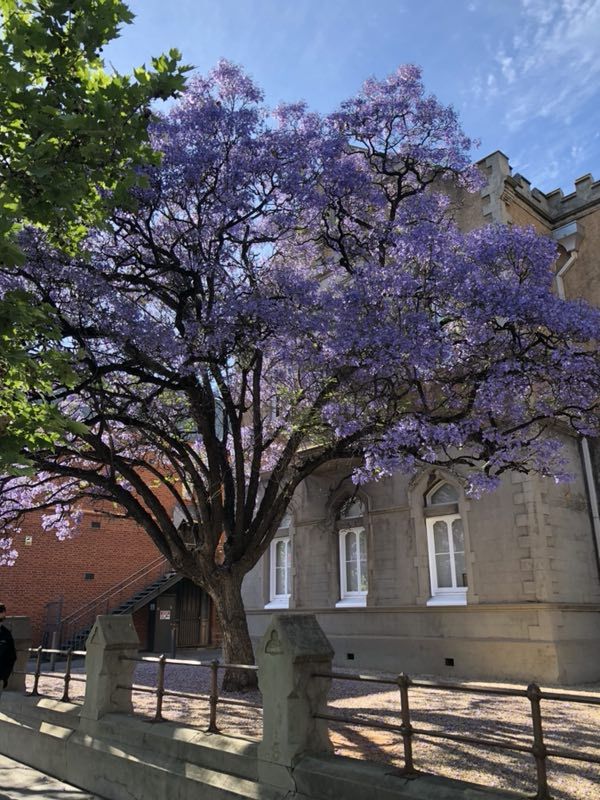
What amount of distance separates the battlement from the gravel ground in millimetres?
12023

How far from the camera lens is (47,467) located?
441 inches

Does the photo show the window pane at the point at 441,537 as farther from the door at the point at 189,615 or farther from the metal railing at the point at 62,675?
the door at the point at 189,615

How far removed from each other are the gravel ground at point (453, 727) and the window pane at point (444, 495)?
14.5 feet

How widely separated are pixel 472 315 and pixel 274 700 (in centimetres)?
638

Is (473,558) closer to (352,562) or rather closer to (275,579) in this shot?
(352,562)

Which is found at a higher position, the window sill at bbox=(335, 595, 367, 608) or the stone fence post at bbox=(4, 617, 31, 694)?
the window sill at bbox=(335, 595, 367, 608)

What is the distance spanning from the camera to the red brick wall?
2284 centimetres

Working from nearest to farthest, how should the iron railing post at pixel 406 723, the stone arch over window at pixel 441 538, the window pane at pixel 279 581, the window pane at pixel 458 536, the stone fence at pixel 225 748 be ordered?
the iron railing post at pixel 406 723 < the stone fence at pixel 225 748 < the stone arch over window at pixel 441 538 < the window pane at pixel 458 536 < the window pane at pixel 279 581

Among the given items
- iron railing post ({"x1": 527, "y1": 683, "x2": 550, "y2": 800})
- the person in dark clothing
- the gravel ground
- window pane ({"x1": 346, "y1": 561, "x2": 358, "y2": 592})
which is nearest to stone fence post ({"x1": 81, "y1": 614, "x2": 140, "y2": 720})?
the gravel ground

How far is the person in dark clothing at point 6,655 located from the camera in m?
11.0

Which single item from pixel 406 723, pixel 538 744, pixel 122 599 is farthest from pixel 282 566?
pixel 538 744

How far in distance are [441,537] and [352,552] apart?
2979 mm

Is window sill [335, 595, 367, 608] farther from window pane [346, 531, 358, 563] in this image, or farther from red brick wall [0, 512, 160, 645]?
red brick wall [0, 512, 160, 645]

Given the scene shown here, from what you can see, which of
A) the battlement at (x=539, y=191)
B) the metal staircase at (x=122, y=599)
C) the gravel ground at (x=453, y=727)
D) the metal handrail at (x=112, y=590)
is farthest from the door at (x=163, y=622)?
the battlement at (x=539, y=191)
